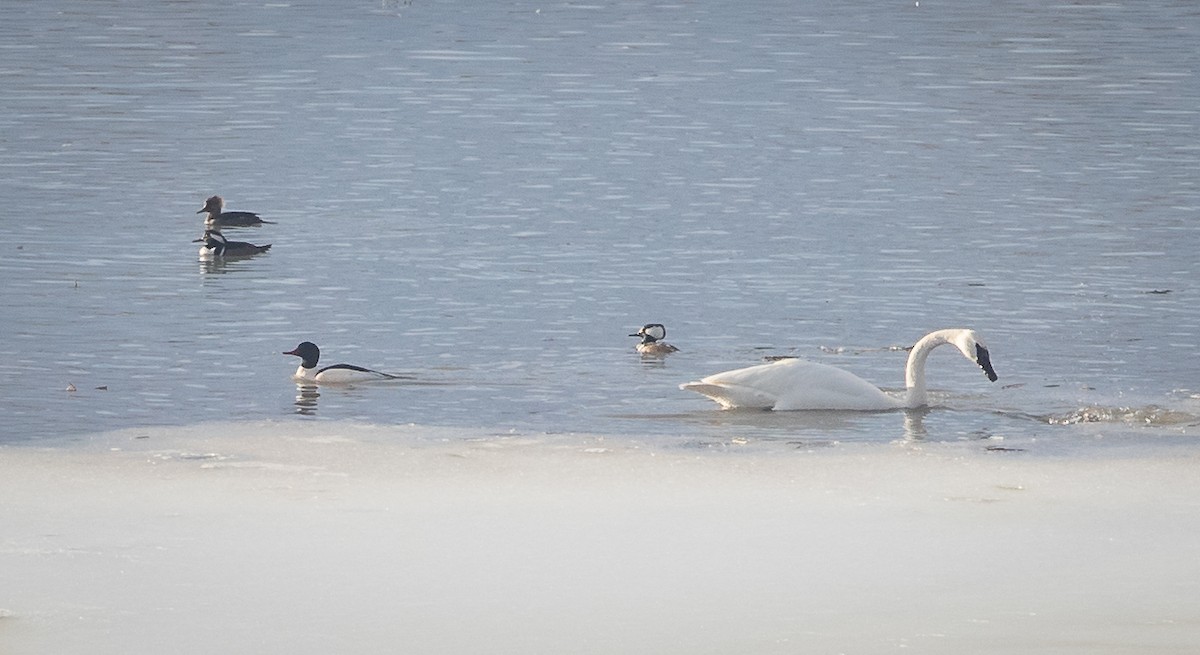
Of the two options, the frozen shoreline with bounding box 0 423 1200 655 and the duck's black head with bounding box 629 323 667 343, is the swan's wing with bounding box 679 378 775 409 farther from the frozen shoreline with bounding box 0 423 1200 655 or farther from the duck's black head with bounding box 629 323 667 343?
the duck's black head with bounding box 629 323 667 343

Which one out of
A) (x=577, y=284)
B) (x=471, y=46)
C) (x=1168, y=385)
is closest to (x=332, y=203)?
(x=577, y=284)

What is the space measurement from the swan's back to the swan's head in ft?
1.80

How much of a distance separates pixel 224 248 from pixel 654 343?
20.4ft

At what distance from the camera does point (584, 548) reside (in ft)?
29.4

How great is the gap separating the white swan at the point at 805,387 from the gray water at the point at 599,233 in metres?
0.13

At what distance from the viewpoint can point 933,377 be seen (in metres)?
14.0

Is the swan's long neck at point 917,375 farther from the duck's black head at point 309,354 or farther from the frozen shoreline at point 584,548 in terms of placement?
the duck's black head at point 309,354

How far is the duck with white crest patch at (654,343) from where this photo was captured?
14555 mm

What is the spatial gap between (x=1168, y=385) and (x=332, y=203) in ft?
38.5

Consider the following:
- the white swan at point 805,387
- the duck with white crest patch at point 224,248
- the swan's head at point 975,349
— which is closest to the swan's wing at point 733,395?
the white swan at point 805,387

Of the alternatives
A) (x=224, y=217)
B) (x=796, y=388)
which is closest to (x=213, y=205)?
(x=224, y=217)

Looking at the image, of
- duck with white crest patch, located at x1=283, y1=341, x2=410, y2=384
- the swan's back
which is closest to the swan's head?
the swan's back

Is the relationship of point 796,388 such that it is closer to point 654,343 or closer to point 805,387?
point 805,387

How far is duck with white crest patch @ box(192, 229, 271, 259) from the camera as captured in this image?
19.5m
